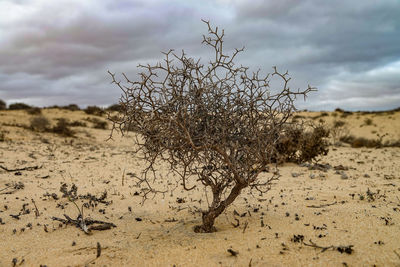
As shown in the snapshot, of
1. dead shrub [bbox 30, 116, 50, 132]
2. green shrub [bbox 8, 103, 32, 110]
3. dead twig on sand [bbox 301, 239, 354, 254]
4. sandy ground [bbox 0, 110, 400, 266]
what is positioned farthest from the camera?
green shrub [bbox 8, 103, 32, 110]

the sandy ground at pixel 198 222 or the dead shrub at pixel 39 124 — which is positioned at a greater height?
the dead shrub at pixel 39 124

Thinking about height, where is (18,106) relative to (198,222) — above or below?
above

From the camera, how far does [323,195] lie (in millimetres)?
5688

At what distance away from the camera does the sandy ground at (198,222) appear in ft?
11.2

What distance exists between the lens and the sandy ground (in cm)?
341

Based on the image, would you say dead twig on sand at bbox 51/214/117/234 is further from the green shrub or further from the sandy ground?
the green shrub

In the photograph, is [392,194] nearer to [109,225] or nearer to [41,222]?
[109,225]

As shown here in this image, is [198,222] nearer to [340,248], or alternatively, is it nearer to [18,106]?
[340,248]

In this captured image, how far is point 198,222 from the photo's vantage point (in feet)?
15.2

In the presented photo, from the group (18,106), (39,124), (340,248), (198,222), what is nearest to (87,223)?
(198,222)

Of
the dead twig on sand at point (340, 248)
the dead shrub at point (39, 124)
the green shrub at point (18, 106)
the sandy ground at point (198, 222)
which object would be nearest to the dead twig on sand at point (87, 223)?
the sandy ground at point (198, 222)

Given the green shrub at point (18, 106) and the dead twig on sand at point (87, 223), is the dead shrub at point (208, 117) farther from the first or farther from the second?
the green shrub at point (18, 106)

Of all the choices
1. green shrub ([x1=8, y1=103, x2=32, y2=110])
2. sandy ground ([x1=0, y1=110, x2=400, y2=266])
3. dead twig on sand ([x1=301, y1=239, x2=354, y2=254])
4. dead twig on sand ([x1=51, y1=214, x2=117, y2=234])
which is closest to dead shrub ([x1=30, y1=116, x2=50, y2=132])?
sandy ground ([x1=0, y1=110, x2=400, y2=266])

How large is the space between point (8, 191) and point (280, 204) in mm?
4801
